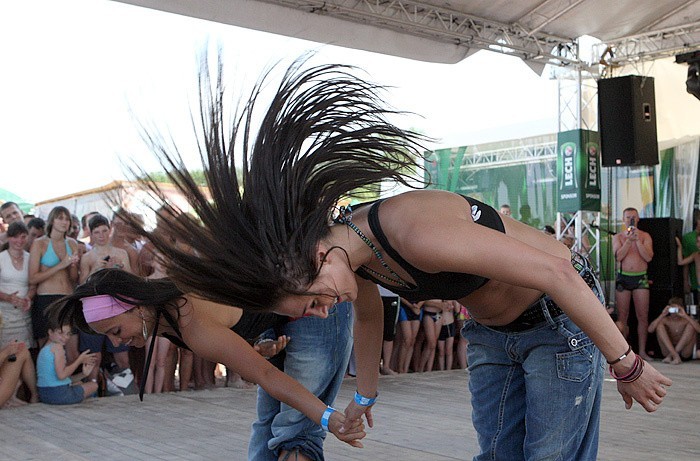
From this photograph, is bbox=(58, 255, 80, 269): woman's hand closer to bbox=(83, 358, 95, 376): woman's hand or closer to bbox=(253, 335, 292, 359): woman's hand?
bbox=(83, 358, 95, 376): woman's hand

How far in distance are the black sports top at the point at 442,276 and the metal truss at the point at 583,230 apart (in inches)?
365

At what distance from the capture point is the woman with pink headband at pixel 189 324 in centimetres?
289

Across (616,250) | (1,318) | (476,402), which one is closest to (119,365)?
(1,318)

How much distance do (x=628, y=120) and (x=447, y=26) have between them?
3.32 m

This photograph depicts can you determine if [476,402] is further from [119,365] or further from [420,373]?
[420,373]

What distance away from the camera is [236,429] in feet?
19.5

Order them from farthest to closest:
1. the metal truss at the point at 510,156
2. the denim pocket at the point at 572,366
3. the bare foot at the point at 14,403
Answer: the metal truss at the point at 510,156 < the bare foot at the point at 14,403 < the denim pocket at the point at 572,366

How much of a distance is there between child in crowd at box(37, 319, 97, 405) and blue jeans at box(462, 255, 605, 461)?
481 centimetres

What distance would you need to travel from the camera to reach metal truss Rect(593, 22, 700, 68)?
11.0 metres

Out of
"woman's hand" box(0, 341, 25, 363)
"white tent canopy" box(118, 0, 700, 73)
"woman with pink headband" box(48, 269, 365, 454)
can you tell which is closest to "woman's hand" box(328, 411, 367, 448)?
"woman with pink headband" box(48, 269, 365, 454)

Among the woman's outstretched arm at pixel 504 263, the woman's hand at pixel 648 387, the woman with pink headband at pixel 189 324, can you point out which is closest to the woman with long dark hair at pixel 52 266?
the woman with pink headband at pixel 189 324

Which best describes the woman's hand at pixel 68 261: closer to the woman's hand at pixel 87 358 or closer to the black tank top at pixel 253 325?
the woman's hand at pixel 87 358

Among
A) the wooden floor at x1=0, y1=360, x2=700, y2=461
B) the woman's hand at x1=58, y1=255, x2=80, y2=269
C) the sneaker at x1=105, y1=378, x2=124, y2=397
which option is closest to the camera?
the wooden floor at x1=0, y1=360, x2=700, y2=461

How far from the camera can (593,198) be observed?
11641 mm
